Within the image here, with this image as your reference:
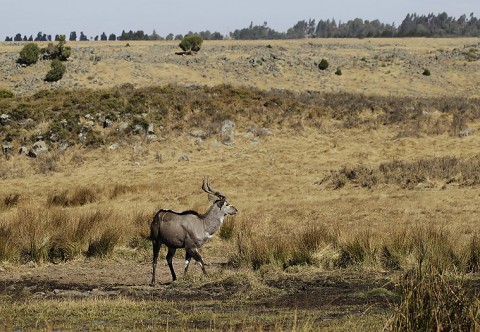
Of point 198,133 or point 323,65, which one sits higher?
point 323,65

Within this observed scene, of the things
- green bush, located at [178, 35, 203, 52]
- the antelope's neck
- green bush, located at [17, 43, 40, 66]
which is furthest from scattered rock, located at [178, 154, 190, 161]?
green bush, located at [178, 35, 203, 52]

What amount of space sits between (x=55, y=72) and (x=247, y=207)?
1437 inches

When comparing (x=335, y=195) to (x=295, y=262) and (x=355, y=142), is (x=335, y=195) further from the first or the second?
(x=295, y=262)

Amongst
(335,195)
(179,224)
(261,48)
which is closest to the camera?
(179,224)

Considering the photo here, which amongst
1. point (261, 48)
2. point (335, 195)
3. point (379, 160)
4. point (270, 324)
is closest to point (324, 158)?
point (379, 160)

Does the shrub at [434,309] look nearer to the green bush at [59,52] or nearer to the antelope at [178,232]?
the antelope at [178,232]

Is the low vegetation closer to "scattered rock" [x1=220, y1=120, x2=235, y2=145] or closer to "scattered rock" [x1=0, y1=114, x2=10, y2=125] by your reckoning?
"scattered rock" [x1=0, y1=114, x2=10, y2=125]

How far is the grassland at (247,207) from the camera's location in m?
12.0

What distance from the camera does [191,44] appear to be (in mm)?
77812

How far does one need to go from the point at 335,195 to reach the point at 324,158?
635 cm

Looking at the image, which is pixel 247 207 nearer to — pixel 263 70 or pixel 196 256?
pixel 196 256

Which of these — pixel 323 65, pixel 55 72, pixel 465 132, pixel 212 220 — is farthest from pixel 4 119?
pixel 323 65

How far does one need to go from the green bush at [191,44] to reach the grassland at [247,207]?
14926 millimetres

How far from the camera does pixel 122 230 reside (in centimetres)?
1898
